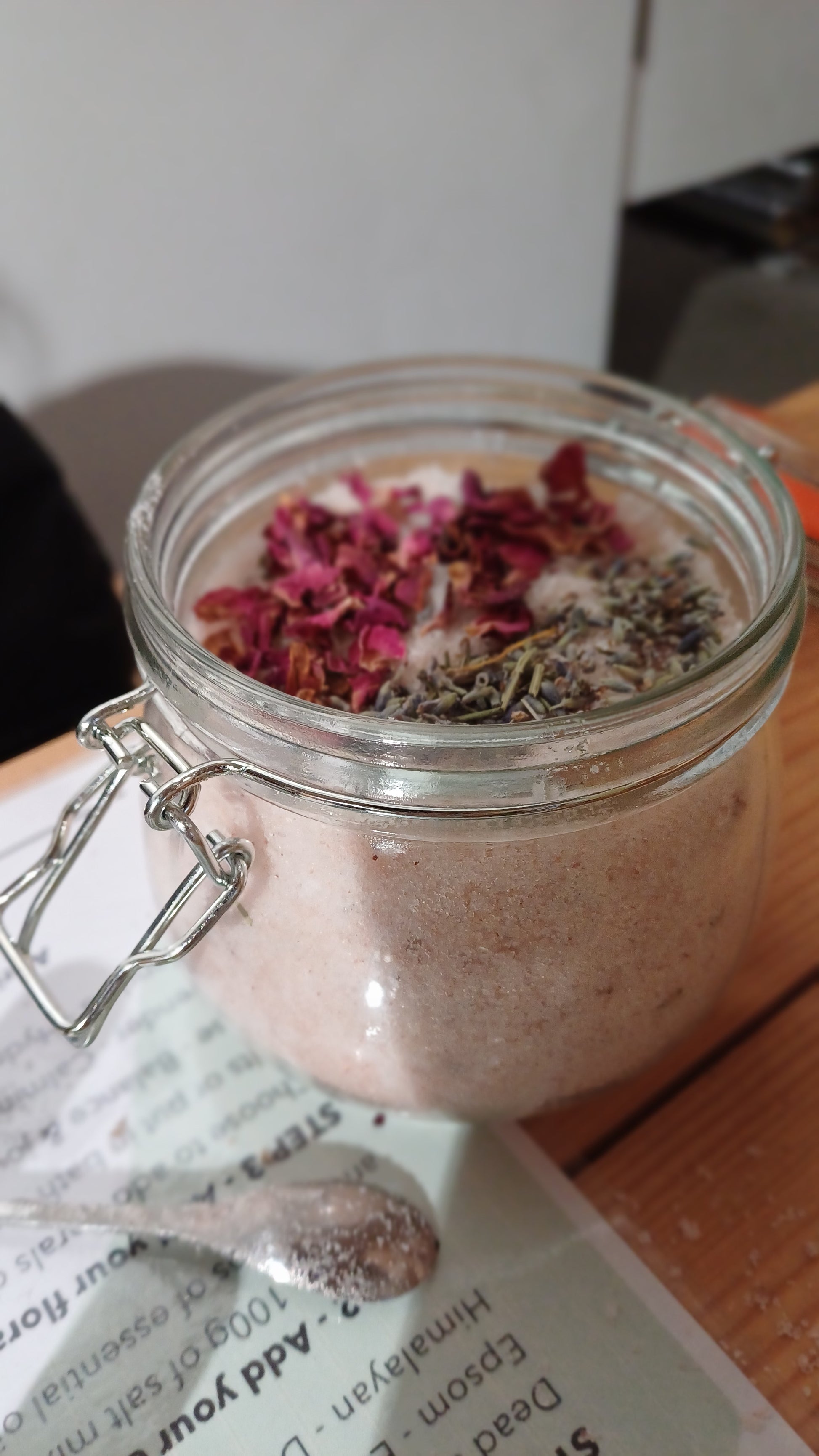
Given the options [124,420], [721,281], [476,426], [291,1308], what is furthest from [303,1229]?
[721,281]

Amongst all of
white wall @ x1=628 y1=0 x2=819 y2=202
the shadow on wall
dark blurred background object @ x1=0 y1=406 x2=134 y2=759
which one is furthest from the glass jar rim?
white wall @ x1=628 y1=0 x2=819 y2=202

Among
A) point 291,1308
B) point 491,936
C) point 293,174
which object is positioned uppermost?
point 293,174

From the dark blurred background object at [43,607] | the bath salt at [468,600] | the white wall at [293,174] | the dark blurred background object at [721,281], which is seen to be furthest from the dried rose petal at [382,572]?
the dark blurred background object at [721,281]

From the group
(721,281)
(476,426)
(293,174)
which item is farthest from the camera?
(721,281)

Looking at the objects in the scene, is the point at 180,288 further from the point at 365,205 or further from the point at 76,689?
the point at 76,689

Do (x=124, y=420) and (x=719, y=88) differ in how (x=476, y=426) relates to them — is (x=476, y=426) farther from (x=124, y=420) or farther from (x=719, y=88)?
(x=719, y=88)

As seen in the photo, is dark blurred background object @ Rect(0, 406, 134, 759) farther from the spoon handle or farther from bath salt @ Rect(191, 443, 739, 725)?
the spoon handle
